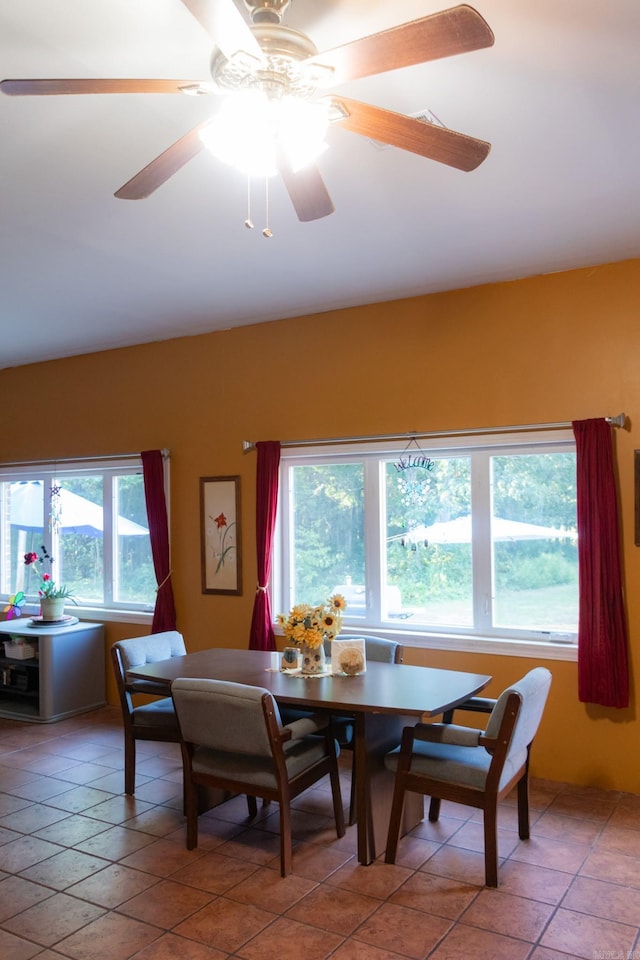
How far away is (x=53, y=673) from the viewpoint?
5.54m

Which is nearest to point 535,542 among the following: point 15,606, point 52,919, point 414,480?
point 414,480

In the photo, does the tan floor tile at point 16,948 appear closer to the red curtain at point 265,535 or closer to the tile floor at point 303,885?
the tile floor at point 303,885

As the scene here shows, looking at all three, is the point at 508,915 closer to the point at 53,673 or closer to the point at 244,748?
the point at 244,748

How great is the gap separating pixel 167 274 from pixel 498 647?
→ 2.83 m

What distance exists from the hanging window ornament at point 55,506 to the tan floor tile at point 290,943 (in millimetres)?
4384

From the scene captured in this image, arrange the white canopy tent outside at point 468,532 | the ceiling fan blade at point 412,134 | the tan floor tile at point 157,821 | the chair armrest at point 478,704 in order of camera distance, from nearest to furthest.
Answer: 1. the ceiling fan blade at point 412,134
2. the chair armrest at point 478,704
3. the tan floor tile at point 157,821
4. the white canopy tent outside at point 468,532

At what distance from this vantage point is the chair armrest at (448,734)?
120 inches

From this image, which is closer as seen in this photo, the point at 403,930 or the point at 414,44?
the point at 414,44

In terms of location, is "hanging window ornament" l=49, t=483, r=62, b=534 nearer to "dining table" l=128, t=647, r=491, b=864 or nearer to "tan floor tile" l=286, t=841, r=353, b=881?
"dining table" l=128, t=647, r=491, b=864

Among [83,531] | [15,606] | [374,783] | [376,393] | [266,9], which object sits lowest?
[374,783]

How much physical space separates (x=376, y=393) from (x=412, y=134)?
112 inches

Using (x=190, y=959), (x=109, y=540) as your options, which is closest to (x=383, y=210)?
(x=190, y=959)

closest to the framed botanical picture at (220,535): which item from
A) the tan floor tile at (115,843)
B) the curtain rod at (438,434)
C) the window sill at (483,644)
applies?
A: the curtain rod at (438,434)

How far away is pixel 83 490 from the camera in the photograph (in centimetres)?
630
